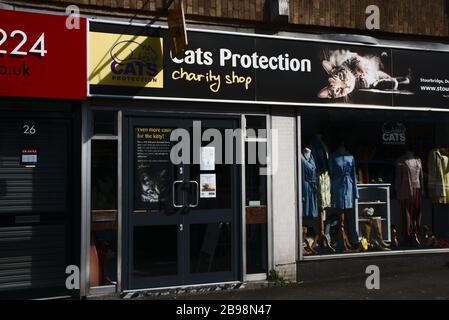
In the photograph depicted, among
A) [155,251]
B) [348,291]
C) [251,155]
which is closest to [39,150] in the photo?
[155,251]

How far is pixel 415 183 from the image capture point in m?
8.80

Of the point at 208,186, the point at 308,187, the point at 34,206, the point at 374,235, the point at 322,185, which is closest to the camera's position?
the point at 34,206

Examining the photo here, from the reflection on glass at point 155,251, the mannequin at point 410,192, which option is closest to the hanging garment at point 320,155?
the mannequin at point 410,192

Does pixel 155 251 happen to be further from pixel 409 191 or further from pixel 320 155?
pixel 409 191

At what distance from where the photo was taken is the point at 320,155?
8281 mm

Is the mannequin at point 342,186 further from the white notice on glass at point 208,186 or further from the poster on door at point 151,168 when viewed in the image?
the poster on door at point 151,168

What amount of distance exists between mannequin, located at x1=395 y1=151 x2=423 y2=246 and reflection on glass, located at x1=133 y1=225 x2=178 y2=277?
394 cm

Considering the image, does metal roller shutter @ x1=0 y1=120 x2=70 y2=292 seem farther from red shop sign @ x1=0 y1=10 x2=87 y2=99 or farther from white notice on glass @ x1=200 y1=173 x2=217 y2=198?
white notice on glass @ x1=200 y1=173 x2=217 y2=198

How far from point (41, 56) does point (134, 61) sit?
1.15 meters
